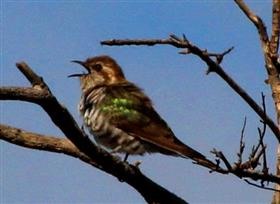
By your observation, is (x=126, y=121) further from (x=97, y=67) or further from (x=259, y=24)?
(x=259, y=24)

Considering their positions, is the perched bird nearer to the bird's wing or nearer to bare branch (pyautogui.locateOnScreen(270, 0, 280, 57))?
the bird's wing

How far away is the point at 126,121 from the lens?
9.81 metres

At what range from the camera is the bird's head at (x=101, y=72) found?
11.2 meters

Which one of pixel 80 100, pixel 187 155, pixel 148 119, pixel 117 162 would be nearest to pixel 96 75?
pixel 80 100

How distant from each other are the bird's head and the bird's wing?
70 centimetres

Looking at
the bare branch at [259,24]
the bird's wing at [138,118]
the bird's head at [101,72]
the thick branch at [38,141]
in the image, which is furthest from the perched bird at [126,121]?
the bare branch at [259,24]

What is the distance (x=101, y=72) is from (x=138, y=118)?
1.51 metres

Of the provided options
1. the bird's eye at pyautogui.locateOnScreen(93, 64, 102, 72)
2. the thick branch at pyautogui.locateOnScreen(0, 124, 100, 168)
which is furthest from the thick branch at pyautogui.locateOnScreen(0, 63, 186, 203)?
the bird's eye at pyautogui.locateOnScreen(93, 64, 102, 72)

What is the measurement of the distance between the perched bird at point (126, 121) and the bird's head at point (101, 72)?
331 millimetres

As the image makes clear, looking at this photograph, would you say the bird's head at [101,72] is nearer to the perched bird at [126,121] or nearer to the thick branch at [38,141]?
the perched bird at [126,121]

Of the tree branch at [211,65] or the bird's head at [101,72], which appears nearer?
the tree branch at [211,65]

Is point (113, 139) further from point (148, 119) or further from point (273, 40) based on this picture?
point (273, 40)

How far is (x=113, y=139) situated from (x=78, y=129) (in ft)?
12.0

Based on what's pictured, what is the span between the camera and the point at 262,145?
627 centimetres
